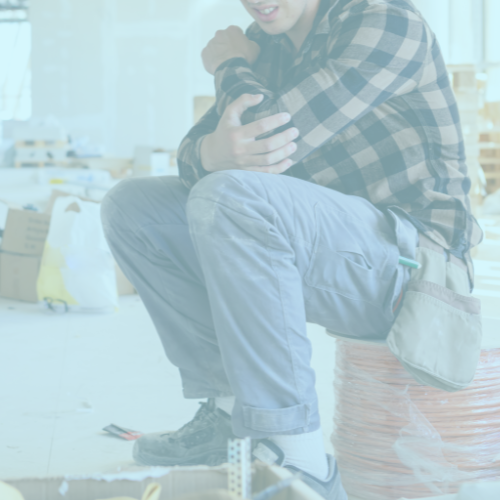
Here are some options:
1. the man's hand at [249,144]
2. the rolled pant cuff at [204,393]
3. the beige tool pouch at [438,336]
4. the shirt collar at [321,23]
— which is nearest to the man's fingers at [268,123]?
the man's hand at [249,144]

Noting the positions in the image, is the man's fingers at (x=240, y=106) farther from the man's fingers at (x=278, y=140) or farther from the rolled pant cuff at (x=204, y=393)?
the rolled pant cuff at (x=204, y=393)

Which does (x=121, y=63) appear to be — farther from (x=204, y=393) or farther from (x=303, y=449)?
(x=303, y=449)

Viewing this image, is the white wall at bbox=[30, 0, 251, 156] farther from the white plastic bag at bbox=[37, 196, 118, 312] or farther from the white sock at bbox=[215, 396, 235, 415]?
the white sock at bbox=[215, 396, 235, 415]

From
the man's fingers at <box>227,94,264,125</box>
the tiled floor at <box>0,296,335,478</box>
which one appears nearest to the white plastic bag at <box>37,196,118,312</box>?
the tiled floor at <box>0,296,335,478</box>

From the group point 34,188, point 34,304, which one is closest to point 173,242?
point 34,304

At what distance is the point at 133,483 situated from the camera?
1.86ft

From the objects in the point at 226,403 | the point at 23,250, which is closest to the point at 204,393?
the point at 226,403

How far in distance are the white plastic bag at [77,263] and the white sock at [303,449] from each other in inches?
64.6

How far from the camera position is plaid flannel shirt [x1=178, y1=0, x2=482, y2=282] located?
0.91 meters

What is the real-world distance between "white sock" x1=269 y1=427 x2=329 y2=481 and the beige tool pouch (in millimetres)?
169

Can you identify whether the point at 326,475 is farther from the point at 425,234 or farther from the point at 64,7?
the point at 64,7

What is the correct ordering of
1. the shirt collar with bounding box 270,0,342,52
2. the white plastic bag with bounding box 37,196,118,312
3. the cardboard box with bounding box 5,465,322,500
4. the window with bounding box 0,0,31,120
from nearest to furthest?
the cardboard box with bounding box 5,465,322,500 → the shirt collar with bounding box 270,0,342,52 → the white plastic bag with bounding box 37,196,118,312 → the window with bounding box 0,0,31,120

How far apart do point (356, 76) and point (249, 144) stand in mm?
196

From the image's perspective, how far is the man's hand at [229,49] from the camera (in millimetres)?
1157
